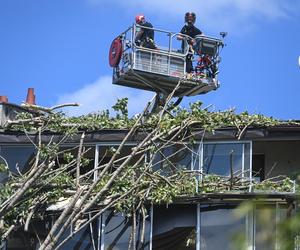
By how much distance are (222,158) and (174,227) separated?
1.67 m

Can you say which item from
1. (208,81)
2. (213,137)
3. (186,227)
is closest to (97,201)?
(186,227)

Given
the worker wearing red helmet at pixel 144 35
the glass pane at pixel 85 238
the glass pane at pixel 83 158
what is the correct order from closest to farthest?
the glass pane at pixel 85 238 → the glass pane at pixel 83 158 → the worker wearing red helmet at pixel 144 35

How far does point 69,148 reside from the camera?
1534 cm

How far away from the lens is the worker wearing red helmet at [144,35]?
17.5 metres

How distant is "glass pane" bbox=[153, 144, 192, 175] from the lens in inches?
567

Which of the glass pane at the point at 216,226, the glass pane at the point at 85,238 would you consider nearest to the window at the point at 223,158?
the glass pane at the point at 216,226

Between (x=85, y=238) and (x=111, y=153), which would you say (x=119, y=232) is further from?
(x=111, y=153)

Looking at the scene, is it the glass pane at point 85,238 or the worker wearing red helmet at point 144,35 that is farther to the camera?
the worker wearing red helmet at point 144,35

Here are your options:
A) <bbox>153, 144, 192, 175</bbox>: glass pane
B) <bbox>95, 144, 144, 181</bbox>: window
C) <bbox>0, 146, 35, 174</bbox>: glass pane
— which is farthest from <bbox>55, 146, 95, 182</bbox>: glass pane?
<bbox>153, 144, 192, 175</bbox>: glass pane

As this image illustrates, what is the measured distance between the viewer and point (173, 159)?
14.6 m

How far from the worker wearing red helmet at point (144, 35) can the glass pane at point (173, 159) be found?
375 centimetres

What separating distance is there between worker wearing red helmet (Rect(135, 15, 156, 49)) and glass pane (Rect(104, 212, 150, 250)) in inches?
199

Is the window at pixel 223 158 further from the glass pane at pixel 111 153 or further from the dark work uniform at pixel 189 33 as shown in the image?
the dark work uniform at pixel 189 33

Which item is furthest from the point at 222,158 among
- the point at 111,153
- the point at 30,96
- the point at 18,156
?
the point at 30,96
